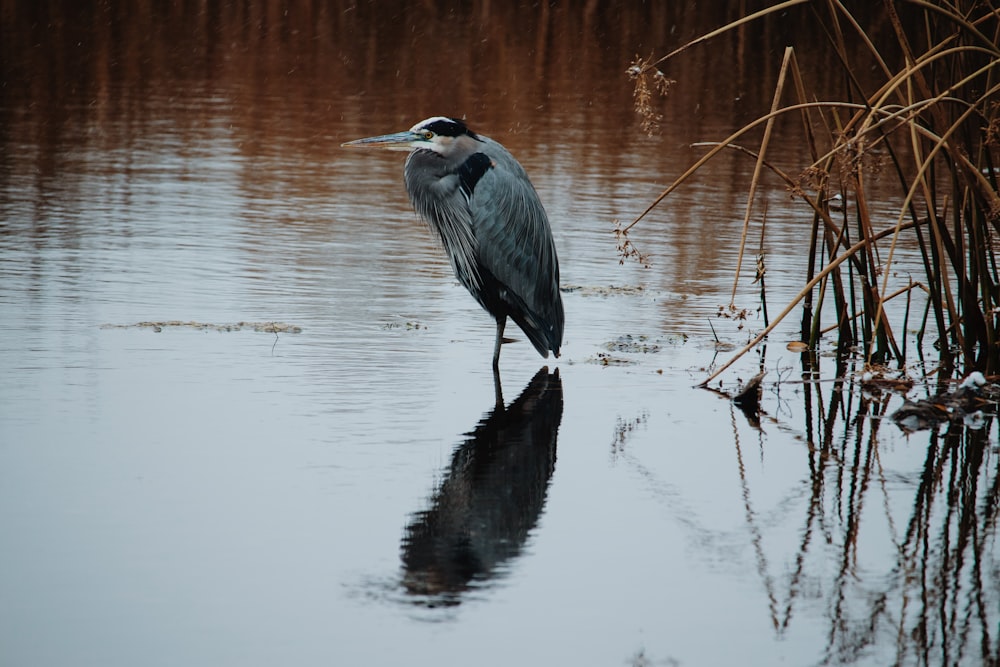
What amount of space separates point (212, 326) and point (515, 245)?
159 cm

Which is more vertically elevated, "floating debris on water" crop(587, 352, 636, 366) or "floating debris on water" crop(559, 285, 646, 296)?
"floating debris on water" crop(559, 285, 646, 296)

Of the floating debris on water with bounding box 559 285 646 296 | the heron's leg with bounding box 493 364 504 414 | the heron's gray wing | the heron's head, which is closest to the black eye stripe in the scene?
the heron's head

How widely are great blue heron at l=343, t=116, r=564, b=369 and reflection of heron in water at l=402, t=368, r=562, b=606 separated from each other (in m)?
0.92

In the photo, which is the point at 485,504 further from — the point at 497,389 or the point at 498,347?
the point at 498,347

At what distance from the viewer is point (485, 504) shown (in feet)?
16.6

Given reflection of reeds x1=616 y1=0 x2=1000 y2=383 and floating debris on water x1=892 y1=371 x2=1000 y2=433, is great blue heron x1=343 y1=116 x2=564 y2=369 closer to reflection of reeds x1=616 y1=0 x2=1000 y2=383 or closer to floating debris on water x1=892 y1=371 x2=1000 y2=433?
reflection of reeds x1=616 y1=0 x2=1000 y2=383

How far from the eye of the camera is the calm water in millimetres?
4039

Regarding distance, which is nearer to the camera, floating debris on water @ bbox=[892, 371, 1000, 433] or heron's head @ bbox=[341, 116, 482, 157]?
Answer: floating debris on water @ bbox=[892, 371, 1000, 433]

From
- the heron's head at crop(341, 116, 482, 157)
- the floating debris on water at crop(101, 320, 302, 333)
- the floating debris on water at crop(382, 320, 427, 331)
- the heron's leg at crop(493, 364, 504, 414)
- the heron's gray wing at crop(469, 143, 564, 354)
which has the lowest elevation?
the heron's leg at crop(493, 364, 504, 414)

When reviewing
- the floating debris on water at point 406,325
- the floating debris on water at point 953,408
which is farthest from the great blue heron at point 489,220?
the floating debris on water at point 953,408

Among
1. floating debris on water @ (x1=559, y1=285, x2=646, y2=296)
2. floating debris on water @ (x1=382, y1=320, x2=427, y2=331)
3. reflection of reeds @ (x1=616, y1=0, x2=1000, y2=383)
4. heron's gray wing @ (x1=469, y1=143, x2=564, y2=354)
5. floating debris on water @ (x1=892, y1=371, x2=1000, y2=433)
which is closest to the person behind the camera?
reflection of reeds @ (x1=616, y1=0, x2=1000, y2=383)

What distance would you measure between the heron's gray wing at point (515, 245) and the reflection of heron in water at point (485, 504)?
0.85 metres

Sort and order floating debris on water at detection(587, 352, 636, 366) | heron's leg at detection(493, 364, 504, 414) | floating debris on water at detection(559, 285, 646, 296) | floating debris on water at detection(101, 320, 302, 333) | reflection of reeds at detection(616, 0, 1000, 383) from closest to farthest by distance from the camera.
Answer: reflection of reeds at detection(616, 0, 1000, 383)
heron's leg at detection(493, 364, 504, 414)
floating debris on water at detection(587, 352, 636, 366)
floating debris on water at detection(101, 320, 302, 333)
floating debris on water at detection(559, 285, 646, 296)

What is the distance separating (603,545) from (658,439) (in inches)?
50.9
